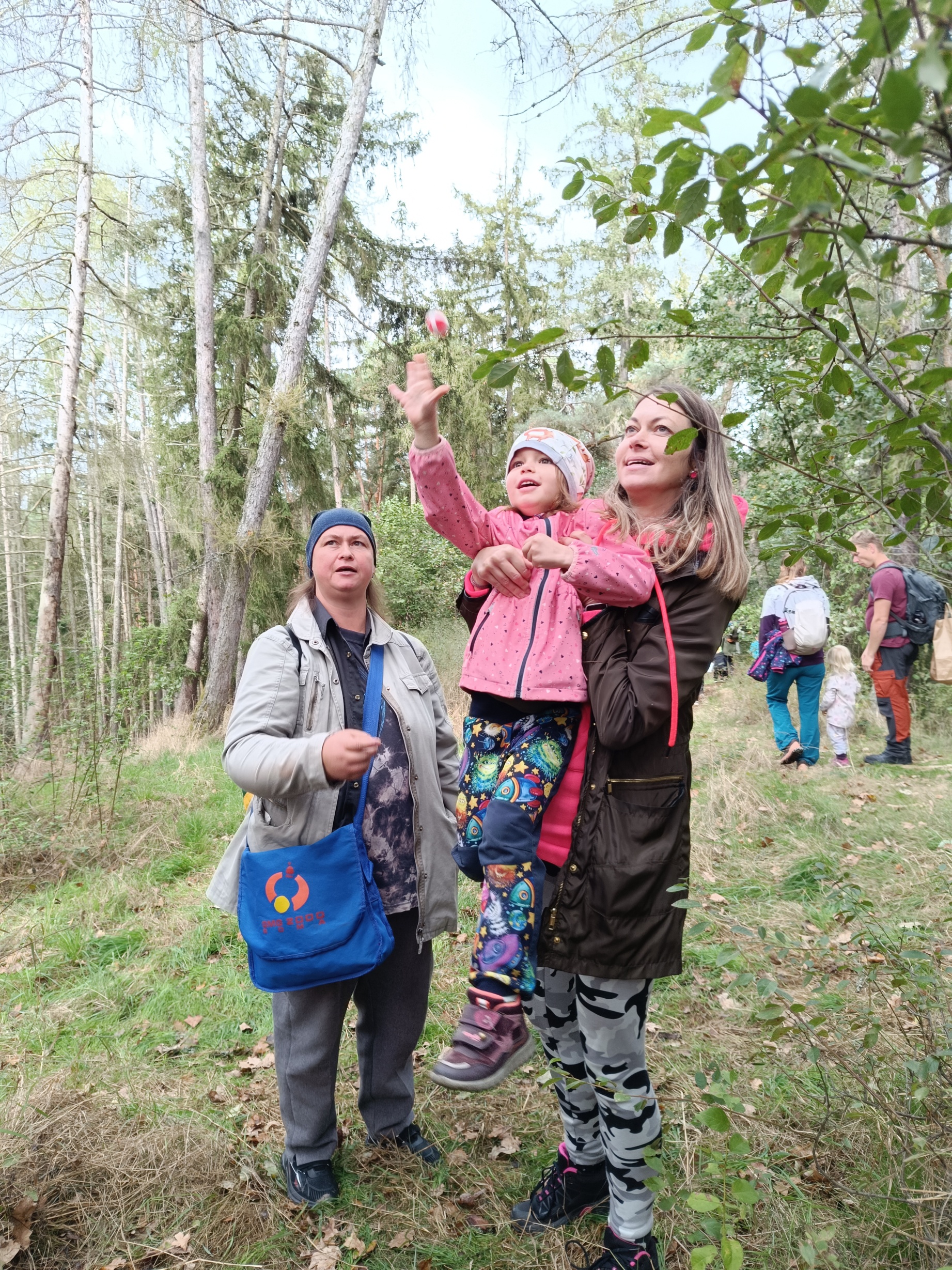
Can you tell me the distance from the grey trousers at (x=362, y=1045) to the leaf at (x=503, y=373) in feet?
5.89

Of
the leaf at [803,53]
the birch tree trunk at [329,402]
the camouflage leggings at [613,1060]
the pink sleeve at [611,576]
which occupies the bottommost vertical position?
the camouflage leggings at [613,1060]

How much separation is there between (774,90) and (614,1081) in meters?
2.01

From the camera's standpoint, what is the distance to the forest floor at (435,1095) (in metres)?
2.12

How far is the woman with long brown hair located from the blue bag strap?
2.49 ft

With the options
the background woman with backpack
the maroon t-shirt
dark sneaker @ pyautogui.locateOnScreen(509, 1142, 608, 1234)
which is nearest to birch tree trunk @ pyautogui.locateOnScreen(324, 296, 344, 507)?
the background woman with backpack

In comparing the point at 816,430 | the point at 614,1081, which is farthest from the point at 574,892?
the point at 816,430

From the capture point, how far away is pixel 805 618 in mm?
6605

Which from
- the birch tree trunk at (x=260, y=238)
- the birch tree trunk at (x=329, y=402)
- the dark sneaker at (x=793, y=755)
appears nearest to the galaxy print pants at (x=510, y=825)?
the dark sneaker at (x=793, y=755)

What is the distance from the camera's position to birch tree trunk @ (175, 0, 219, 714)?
39.6ft

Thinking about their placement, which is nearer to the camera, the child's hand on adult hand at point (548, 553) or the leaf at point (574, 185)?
the leaf at point (574, 185)

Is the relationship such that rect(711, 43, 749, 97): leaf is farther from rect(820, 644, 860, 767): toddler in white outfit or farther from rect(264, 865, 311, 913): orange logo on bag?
rect(820, 644, 860, 767): toddler in white outfit

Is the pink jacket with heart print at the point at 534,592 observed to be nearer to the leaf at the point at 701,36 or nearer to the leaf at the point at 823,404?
the leaf at the point at 823,404

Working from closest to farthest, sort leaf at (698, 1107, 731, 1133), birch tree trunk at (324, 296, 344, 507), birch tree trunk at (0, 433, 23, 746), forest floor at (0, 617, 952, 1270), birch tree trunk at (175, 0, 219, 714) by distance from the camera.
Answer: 1. leaf at (698, 1107, 731, 1133)
2. forest floor at (0, 617, 952, 1270)
3. birch tree trunk at (0, 433, 23, 746)
4. birch tree trunk at (175, 0, 219, 714)
5. birch tree trunk at (324, 296, 344, 507)

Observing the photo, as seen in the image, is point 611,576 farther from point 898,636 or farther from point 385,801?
point 898,636
